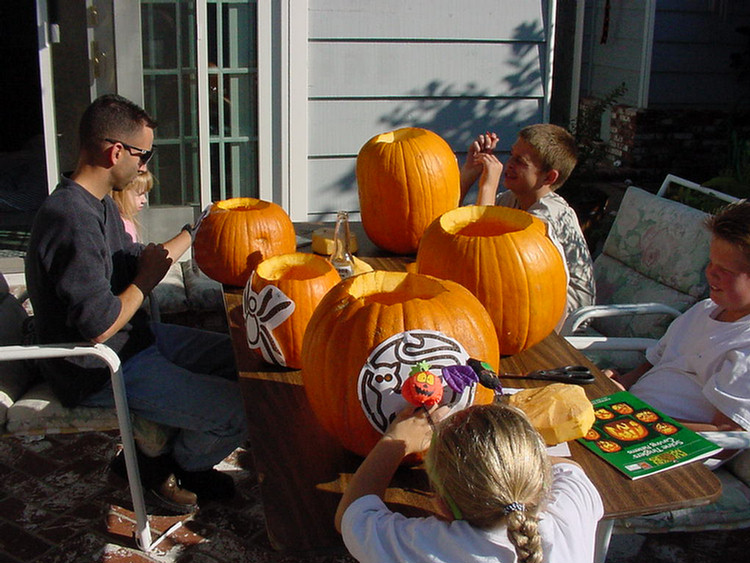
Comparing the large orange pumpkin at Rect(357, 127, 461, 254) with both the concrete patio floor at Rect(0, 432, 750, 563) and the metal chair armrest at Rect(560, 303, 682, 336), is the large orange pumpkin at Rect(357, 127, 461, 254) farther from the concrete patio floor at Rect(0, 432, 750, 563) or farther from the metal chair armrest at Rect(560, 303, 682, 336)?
the concrete patio floor at Rect(0, 432, 750, 563)

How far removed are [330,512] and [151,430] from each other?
136cm

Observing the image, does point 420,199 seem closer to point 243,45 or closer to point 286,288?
point 286,288

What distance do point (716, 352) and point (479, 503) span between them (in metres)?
1.25

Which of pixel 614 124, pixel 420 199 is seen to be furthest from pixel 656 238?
pixel 614 124

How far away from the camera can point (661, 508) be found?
148 cm

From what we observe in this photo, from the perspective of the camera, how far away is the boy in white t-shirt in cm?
210

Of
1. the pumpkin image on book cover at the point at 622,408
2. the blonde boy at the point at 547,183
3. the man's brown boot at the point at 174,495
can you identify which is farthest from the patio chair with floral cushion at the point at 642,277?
the man's brown boot at the point at 174,495

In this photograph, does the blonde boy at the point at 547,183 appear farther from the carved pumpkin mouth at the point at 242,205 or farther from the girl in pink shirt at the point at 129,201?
the girl in pink shirt at the point at 129,201

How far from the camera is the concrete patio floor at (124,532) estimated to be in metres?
2.69

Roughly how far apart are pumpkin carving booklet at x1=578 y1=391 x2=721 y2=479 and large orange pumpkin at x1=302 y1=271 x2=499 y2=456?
28 centimetres

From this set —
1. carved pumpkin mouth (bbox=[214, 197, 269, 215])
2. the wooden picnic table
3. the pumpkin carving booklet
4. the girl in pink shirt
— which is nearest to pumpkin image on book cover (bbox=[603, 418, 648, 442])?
the pumpkin carving booklet

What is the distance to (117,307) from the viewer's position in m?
2.36

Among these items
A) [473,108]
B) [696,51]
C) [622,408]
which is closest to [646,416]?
[622,408]

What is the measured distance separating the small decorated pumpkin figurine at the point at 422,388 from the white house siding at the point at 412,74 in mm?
3559
